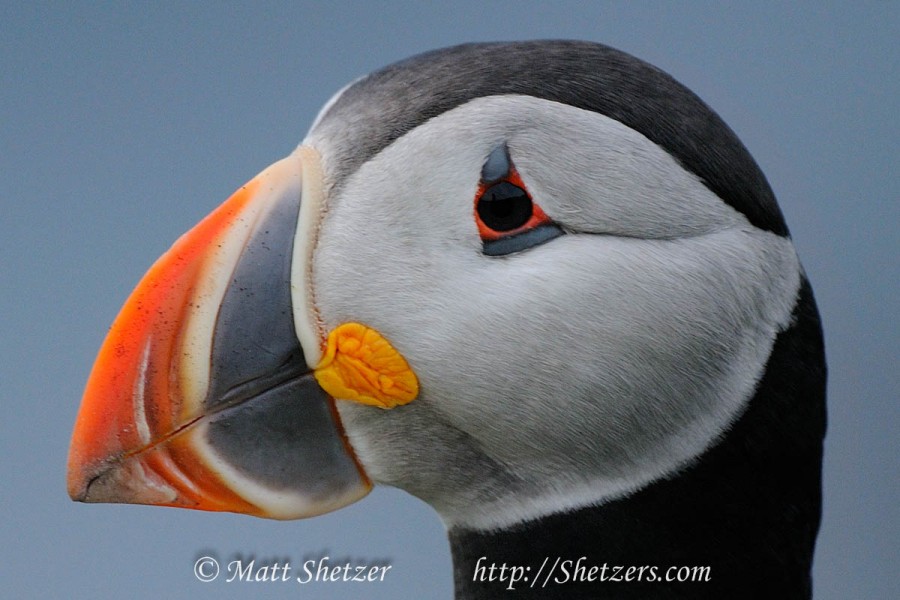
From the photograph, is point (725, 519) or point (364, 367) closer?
point (364, 367)

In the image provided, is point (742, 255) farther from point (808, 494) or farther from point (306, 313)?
point (306, 313)

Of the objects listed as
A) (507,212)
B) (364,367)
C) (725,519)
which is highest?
(507,212)

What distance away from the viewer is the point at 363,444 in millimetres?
1417

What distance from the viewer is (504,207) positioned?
130cm

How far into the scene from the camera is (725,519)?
1.44 m

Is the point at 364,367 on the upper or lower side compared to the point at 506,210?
lower

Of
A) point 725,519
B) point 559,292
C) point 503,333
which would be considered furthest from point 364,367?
point 725,519

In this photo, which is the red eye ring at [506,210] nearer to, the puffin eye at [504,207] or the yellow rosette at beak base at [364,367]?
the puffin eye at [504,207]

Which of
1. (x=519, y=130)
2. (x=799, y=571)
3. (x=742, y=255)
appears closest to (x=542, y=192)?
(x=519, y=130)

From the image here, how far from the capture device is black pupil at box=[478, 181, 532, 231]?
1302mm

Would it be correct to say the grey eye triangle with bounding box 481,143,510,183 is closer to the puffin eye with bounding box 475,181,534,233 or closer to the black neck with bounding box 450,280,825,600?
the puffin eye with bounding box 475,181,534,233

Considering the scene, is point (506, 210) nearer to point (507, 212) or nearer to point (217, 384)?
point (507, 212)

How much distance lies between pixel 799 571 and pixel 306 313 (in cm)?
102

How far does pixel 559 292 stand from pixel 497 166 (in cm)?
22
